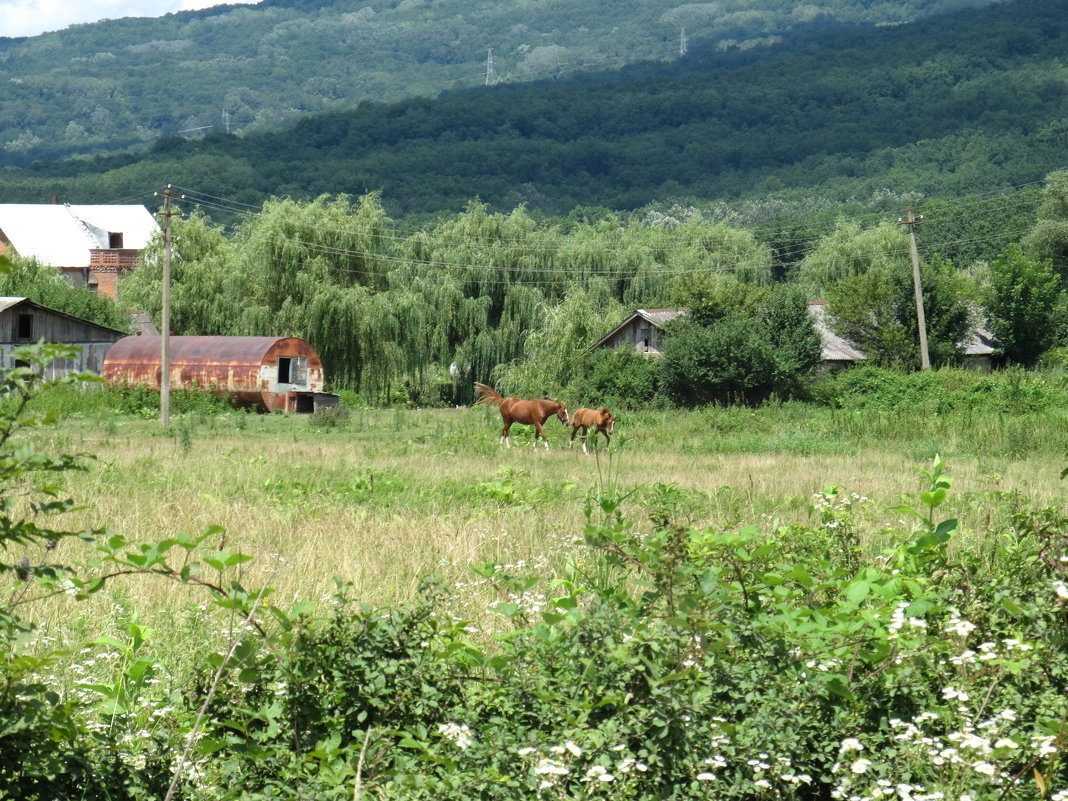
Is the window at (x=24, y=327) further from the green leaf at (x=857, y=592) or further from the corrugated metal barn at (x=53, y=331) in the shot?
the green leaf at (x=857, y=592)

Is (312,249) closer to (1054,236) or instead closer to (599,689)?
(1054,236)

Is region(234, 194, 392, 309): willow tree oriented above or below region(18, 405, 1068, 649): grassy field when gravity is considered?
above

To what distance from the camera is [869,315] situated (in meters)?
48.8

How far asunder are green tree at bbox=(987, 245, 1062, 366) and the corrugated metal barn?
1526 inches

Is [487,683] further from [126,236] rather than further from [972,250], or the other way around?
[972,250]

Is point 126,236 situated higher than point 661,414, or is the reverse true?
point 126,236

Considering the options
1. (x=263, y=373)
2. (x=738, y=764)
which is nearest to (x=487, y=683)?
(x=738, y=764)

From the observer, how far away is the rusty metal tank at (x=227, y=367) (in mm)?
41219

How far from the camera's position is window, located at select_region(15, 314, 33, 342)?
4209 cm

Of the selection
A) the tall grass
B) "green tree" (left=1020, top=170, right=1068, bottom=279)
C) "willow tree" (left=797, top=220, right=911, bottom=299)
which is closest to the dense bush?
the tall grass

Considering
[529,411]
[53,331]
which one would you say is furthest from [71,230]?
[529,411]

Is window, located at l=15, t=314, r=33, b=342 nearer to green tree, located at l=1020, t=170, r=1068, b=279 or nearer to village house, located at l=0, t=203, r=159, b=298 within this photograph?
village house, located at l=0, t=203, r=159, b=298

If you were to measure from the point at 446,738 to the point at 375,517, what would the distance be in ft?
30.1

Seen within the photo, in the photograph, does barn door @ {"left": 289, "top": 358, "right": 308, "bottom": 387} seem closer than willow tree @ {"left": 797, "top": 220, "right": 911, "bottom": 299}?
Yes
